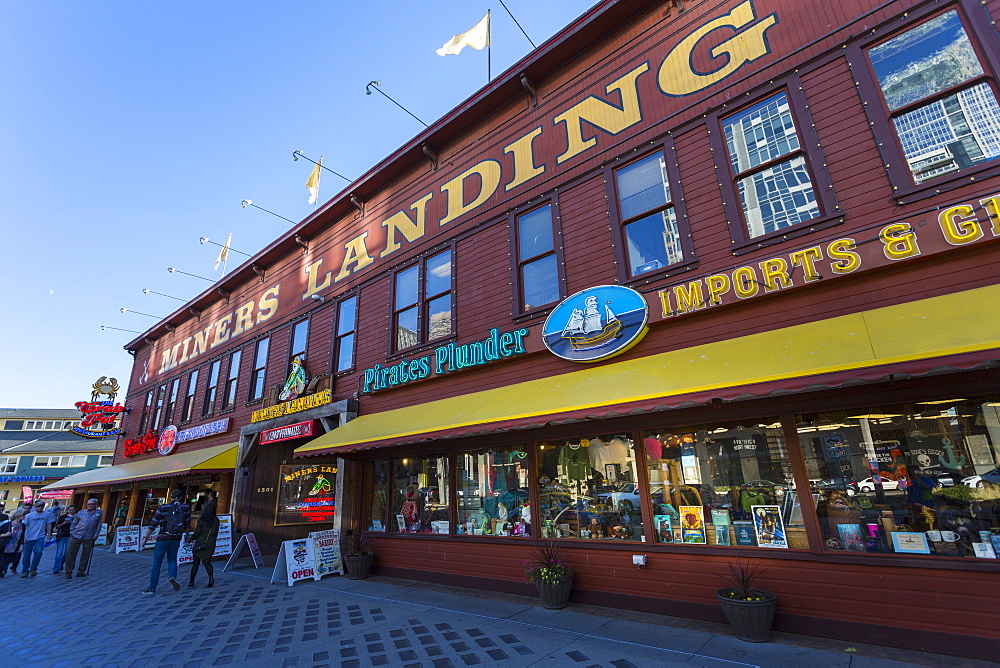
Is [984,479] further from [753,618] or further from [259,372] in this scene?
[259,372]

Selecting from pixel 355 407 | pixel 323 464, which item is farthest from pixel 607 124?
pixel 323 464

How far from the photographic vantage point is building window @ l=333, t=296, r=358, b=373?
13.4m

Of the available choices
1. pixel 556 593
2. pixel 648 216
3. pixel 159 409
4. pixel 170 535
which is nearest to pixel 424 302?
pixel 648 216

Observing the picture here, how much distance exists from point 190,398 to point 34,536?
27.9 ft

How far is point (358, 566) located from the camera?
34.1ft

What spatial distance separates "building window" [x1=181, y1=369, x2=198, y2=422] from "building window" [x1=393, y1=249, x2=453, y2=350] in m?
13.9

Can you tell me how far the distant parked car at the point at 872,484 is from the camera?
18.0ft

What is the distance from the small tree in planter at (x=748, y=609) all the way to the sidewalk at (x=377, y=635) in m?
0.15

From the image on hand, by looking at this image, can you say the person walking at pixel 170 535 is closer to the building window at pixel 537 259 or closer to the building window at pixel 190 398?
the building window at pixel 537 259

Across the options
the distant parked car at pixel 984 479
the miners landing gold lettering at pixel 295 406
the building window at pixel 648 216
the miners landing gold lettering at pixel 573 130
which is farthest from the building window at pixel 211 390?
the distant parked car at pixel 984 479

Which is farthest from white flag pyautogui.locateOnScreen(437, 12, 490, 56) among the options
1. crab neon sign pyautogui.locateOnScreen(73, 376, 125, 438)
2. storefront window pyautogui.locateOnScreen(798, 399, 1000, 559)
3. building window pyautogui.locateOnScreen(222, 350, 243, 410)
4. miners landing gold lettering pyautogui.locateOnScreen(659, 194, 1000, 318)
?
crab neon sign pyautogui.locateOnScreen(73, 376, 125, 438)

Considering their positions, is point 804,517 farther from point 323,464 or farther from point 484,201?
point 323,464

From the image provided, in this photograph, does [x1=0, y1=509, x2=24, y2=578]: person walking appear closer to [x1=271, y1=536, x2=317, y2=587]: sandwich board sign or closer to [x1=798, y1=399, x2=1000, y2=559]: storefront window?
[x1=271, y1=536, x2=317, y2=587]: sandwich board sign

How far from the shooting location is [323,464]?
1510cm
